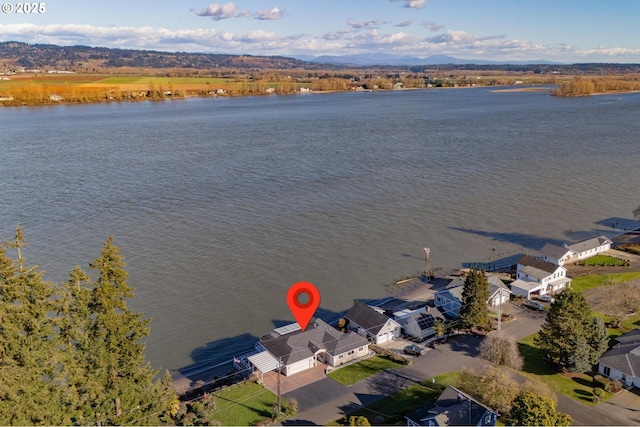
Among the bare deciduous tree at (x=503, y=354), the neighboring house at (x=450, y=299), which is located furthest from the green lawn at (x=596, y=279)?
the bare deciduous tree at (x=503, y=354)

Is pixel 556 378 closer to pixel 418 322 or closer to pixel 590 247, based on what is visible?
pixel 418 322

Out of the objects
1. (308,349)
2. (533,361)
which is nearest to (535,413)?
(533,361)

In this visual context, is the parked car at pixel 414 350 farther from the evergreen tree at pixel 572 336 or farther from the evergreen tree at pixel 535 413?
the evergreen tree at pixel 535 413

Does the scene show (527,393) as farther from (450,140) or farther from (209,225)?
(450,140)

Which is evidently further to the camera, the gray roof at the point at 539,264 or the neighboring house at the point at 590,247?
the neighboring house at the point at 590,247

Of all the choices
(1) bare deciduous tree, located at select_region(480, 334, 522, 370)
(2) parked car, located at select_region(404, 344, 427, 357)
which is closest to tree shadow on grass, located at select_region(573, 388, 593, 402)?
(1) bare deciduous tree, located at select_region(480, 334, 522, 370)

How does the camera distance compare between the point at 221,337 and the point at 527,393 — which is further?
the point at 221,337

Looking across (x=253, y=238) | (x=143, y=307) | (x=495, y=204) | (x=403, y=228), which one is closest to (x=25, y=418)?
(x=143, y=307)
